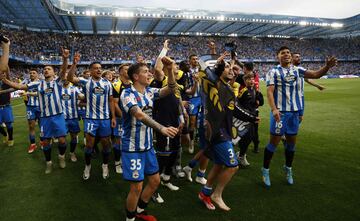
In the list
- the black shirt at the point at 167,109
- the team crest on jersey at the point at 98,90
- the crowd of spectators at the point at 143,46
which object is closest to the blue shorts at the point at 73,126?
the team crest on jersey at the point at 98,90

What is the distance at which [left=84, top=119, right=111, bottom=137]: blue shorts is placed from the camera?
5863 mm

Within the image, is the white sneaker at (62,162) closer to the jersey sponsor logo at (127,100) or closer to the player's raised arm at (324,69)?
the jersey sponsor logo at (127,100)

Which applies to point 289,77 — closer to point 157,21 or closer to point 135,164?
point 135,164

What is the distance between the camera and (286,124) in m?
5.21

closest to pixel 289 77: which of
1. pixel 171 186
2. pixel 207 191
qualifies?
pixel 207 191

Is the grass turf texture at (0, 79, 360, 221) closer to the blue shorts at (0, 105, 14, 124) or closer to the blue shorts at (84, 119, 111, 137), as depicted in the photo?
the blue shorts at (84, 119, 111, 137)

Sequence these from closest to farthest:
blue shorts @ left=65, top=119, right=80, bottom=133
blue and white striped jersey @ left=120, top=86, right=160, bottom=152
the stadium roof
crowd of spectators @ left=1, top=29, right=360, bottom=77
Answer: blue and white striped jersey @ left=120, top=86, right=160, bottom=152
blue shorts @ left=65, top=119, right=80, bottom=133
the stadium roof
crowd of spectators @ left=1, top=29, right=360, bottom=77

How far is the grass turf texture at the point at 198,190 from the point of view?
4332 millimetres

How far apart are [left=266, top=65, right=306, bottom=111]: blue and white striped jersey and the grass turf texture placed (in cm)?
155

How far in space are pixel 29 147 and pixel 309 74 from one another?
27.7 ft

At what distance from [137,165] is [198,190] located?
1.99 meters

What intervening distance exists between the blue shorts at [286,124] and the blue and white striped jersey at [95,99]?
3471 millimetres

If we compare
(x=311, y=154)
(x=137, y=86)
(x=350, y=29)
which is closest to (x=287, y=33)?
(x=350, y=29)

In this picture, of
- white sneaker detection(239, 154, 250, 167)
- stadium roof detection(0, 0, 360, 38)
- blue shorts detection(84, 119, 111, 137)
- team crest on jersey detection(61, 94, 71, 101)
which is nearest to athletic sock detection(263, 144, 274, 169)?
white sneaker detection(239, 154, 250, 167)
